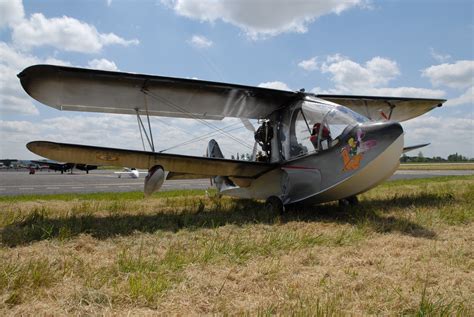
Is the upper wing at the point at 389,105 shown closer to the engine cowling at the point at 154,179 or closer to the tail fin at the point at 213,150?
the tail fin at the point at 213,150

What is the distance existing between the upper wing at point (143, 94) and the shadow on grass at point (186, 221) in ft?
8.93

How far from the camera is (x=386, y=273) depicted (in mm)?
3502

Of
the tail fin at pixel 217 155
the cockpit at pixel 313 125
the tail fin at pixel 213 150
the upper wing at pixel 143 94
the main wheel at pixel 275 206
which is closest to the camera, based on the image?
the cockpit at pixel 313 125

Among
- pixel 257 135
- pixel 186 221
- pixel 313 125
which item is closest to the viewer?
pixel 186 221

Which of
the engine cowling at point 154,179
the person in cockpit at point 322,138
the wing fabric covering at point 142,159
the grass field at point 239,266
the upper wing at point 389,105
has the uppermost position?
the upper wing at point 389,105

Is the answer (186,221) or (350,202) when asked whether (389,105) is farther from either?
(186,221)

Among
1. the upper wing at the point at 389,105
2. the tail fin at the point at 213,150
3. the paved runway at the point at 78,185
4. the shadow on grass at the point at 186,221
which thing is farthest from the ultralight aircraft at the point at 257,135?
the paved runway at the point at 78,185

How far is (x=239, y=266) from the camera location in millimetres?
3756

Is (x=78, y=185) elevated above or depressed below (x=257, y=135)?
below

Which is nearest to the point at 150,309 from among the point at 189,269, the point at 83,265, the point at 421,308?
the point at 189,269

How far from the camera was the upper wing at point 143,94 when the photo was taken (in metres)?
7.18

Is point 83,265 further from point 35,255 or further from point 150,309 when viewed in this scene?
point 150,309

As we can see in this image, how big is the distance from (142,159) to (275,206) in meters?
3.11

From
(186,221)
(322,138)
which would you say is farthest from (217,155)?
(186,221)
